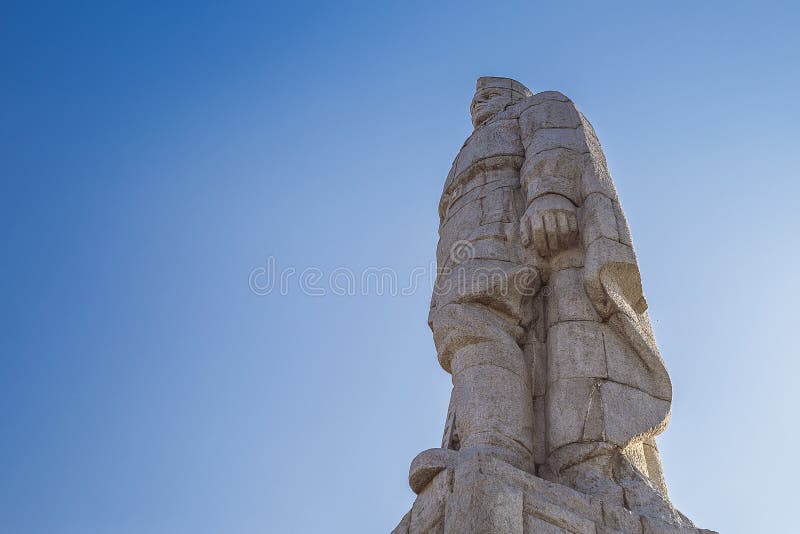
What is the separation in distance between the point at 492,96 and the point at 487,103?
34cm

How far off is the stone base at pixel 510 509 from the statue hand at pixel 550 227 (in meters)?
2.34

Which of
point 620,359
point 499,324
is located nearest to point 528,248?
point 499,324

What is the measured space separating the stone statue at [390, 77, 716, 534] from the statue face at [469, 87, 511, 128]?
165 centimetres

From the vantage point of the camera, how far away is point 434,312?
705cm

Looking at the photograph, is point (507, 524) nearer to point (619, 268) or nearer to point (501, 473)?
point (501, 473)

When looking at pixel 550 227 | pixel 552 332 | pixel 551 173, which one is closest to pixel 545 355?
pixel 552 332

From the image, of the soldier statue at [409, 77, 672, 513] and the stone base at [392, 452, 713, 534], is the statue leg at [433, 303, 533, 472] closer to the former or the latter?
the soldier statue at [409, 77, 672, 513]

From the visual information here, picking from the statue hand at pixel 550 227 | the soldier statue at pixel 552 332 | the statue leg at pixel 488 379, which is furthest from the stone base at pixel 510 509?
the statue hand at pixel 550 227

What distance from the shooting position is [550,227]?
6797 mm

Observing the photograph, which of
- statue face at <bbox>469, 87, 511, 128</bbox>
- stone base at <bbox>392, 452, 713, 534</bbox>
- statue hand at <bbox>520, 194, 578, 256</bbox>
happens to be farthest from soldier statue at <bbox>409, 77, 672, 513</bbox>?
statue face at <bbox>469, 87, 511, 128</bbox>

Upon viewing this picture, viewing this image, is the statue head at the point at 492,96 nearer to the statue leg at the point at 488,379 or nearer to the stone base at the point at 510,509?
the statue leg at the point at 488,379

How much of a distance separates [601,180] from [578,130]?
89 cm

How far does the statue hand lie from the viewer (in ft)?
22.4

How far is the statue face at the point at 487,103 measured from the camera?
956 centimetres
